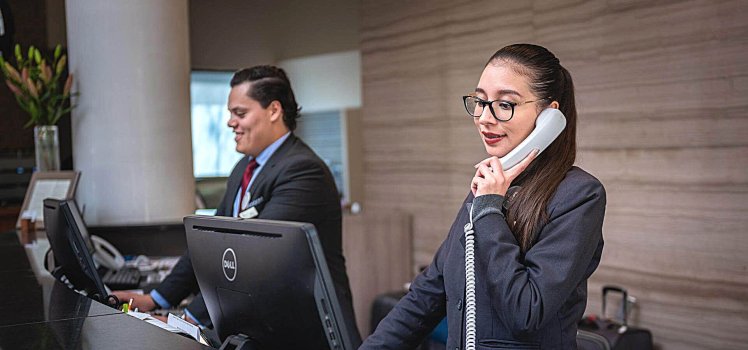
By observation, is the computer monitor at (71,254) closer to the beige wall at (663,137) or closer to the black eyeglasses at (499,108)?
the black eyeglasses at (499,108)

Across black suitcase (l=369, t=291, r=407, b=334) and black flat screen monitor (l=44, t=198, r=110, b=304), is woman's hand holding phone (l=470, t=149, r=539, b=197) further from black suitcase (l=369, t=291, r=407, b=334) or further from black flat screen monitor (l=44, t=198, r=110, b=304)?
black suitcase (l=369, t=291, r=407, b=334)

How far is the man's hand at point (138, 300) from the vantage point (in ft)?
9.65

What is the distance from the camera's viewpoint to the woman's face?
201cm

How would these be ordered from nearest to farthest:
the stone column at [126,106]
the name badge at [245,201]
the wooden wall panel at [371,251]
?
the name badge at [245,201] → the stone column at [126,106] → the wooden wall panel at [371,251]

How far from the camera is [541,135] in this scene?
199 centimetres

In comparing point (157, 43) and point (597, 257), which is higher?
point (157, 43)

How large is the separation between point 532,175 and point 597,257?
226 millimetres

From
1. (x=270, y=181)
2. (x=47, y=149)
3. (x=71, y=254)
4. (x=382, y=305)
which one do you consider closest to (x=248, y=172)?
(x=270, y=181)

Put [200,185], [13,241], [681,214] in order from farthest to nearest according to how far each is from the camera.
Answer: [200,185]
[13,241]
[681,214]

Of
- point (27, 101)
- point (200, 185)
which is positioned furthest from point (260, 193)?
point (200, 185)

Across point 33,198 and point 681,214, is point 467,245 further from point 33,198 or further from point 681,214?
point 33,198

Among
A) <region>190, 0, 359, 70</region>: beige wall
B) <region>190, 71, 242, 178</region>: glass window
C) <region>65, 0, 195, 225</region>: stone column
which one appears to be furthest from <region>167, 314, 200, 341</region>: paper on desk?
<region>190, 71, 242, 178</region>: glass window

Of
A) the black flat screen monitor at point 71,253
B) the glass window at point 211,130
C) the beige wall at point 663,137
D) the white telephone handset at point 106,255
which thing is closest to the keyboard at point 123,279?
the white telephone handset at point 106,255

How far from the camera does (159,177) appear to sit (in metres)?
5.04
